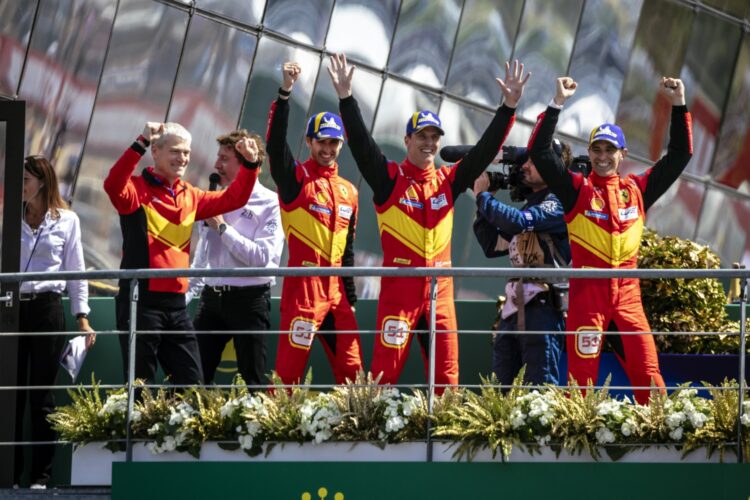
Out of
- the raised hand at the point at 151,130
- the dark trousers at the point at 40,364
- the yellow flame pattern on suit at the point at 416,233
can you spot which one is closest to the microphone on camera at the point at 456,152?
the yellow flame pattern on suit at the point at 416,233

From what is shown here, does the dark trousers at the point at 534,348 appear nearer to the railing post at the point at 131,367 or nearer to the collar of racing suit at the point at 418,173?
the collar of racing suit at the point at 418,173

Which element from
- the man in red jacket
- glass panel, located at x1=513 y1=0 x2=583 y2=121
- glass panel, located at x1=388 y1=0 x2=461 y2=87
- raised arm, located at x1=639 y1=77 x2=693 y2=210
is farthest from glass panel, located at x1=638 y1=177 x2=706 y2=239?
the man in red jacket

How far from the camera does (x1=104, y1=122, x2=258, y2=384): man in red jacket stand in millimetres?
7973

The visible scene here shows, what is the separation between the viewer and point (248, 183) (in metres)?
8.34

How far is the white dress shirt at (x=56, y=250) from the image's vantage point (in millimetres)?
8891

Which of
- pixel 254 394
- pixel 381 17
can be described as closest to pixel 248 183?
pixel 254 394

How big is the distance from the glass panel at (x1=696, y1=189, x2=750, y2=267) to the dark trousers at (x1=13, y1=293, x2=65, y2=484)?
8244mm

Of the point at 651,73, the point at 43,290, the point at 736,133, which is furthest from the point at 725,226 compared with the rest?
the point at 43,290

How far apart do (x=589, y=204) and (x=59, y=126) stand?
579 cm

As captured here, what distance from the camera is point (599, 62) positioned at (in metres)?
14.3

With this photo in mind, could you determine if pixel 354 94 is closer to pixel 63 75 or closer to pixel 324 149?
pixel 63 75

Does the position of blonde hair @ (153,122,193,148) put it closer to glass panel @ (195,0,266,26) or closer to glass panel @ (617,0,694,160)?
glass panel @ (195,0,266,26)

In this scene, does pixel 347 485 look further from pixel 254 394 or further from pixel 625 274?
pixel 625 274

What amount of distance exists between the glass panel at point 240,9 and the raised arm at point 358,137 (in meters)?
4.92
